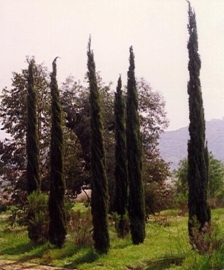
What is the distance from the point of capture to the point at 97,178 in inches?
577

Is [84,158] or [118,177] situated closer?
[118,177]

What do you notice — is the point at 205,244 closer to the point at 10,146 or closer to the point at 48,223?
the point at 48,223

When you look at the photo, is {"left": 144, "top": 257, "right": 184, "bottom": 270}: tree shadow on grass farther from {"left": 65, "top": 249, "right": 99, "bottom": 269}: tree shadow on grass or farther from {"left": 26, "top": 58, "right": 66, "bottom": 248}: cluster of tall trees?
{"left": 26, "top": 58, "right": 66, "bottom": 248}: cluster of tall trees

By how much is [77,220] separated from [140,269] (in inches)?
227

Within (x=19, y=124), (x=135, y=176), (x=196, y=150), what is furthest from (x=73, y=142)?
(x=196, y=150)

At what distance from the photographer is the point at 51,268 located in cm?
1266

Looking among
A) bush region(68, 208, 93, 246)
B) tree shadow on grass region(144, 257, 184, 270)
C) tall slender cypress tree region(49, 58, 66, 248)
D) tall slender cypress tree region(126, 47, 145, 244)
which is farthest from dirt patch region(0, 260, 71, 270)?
tall slender cypress tree region(126, 47, 145, 244)

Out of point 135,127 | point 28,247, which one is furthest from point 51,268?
point 135,127

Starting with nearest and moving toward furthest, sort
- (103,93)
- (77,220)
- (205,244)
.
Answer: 1. (205,244)
2. (77,220)
3. (103,93)

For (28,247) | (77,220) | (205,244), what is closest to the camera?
(205,244)

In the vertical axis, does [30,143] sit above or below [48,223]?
above

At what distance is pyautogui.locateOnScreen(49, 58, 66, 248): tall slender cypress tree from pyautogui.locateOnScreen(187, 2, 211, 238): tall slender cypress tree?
4696mm

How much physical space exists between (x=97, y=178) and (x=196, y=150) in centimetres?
353

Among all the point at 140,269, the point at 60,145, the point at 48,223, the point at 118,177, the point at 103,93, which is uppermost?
the point at 103,93
